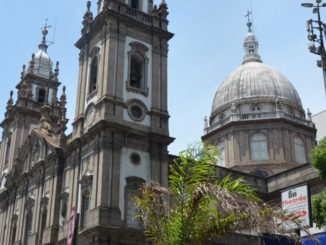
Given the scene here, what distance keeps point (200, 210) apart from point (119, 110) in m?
17.7

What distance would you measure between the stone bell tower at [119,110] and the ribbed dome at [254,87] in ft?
63.8

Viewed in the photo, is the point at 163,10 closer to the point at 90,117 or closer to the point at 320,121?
the point at 90,117

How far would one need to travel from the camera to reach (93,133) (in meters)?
30.2

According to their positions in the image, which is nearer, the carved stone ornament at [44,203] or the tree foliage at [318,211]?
the tree foliage at [318,211]

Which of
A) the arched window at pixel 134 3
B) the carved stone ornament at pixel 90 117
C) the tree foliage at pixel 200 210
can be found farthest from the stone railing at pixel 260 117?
the tree foliage at pixel 200 210

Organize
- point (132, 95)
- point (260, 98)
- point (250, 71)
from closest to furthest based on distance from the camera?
1. point (132, 95)
2. point (260, 98)
3. point (250, 71)

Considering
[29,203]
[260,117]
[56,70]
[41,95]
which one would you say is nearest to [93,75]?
[29,203]

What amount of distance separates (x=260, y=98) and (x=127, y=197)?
2665cm

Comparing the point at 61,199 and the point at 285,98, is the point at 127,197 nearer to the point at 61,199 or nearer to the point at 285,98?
the point at 61,199

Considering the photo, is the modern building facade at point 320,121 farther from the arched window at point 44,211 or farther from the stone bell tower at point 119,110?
the arched window at point 44,211

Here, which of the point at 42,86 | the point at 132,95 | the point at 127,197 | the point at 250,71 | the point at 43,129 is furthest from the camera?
the point at 250,71

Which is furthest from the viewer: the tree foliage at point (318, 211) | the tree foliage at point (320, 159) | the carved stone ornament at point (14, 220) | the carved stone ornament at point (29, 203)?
the carved stone ornament at point (14, 220)

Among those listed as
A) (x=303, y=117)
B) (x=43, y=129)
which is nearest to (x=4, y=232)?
(x=43, y=129)

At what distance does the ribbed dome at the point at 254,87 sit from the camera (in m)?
52.3
